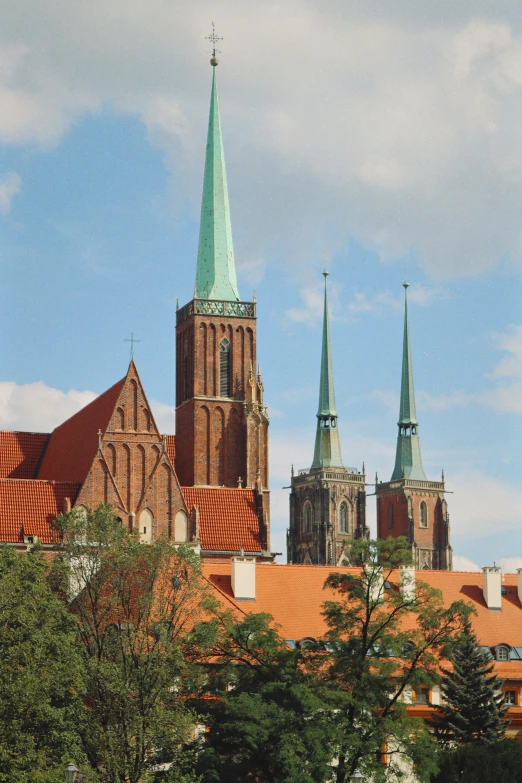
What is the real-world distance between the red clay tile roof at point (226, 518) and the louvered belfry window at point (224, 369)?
13.9 meters

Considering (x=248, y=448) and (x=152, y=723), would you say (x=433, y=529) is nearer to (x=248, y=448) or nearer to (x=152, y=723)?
Result: (x=248, y=448)

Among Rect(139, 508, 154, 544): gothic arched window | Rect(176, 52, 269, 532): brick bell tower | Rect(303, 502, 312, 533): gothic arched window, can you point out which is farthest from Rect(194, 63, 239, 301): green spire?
Rect(303, 502, 312, 533): gothic arched window

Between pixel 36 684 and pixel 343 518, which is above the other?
pixel 343 518

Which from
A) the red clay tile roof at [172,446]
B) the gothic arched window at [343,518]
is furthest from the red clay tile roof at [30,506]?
the gothic arched window at [343,518]

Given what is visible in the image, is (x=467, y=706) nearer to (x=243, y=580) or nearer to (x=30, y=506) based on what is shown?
(x=243, y=580)

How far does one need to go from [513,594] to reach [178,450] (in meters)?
38.9

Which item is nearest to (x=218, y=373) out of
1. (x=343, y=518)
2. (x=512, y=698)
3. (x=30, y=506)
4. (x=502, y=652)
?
(x=30, y=506)

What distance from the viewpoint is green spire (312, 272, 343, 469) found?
523 ft

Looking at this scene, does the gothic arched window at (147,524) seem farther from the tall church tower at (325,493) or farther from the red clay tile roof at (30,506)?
the tall church tower at (325,493)

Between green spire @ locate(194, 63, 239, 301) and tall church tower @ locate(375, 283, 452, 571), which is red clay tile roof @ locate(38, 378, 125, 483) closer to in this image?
green spire @ locate(194, 63, 239, 301)

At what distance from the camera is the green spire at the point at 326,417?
523 feet

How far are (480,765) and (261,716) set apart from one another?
22.3ft

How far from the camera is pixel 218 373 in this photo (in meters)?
98.9

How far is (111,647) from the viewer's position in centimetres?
4641
